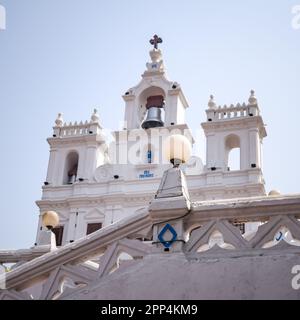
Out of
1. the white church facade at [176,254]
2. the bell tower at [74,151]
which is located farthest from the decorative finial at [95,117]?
the white church facade at [176,254]

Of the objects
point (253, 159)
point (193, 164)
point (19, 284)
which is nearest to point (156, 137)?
point (193, 164)

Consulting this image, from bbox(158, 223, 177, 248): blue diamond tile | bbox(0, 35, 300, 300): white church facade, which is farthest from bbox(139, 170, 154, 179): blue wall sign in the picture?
bbox(158, 223, 177, 248): blue diamond tile

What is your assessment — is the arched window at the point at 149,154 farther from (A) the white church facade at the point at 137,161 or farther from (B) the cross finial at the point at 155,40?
(B) the cross finial at the point at 155,40

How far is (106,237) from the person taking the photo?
6.37 meters

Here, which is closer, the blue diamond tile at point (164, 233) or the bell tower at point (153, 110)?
the blue diamond tile at point (164, 233)

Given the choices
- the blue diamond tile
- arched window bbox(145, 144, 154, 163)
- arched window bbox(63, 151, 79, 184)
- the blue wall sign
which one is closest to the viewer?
the blue diamond tile

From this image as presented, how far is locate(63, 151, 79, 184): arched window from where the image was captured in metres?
Answer: 31.4

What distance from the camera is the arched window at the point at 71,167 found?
103 feet

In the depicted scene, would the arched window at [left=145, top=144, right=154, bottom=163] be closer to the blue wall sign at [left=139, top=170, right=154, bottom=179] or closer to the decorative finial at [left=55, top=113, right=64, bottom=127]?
the blue wall sign at [left=139, top=170, right=154, bottom=179]

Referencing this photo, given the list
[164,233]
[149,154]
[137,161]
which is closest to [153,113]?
[149,154]

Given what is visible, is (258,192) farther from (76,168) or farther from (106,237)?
(106,237)

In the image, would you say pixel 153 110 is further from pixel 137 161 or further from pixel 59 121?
pixel 59 121
